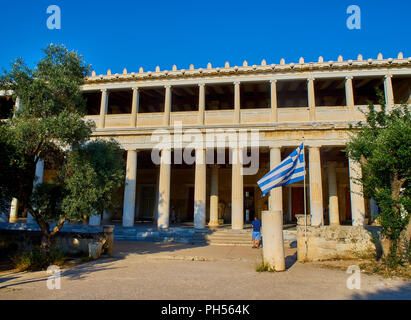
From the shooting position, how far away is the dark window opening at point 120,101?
21.8 metres

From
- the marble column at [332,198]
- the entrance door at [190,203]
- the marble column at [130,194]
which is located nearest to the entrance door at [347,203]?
the marble column at [332,198]

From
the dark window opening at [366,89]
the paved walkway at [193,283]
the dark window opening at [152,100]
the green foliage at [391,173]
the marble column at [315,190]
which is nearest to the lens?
the paved walkway at [193,283]

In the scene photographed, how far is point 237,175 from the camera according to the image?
17.4 meters

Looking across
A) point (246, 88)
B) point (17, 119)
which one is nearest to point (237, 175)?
point (246, 88)

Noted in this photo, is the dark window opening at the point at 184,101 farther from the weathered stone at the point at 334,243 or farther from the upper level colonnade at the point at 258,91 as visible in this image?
the weathered stone at the point at 334,243

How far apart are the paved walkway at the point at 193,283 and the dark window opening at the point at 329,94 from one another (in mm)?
14086

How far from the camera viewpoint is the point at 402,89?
19.1 metres

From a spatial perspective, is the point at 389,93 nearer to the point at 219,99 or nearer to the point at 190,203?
the point at 219,99

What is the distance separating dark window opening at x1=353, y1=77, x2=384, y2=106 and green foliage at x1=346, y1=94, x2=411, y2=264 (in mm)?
11122

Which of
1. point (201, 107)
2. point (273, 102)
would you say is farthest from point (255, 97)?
point (201, 107)

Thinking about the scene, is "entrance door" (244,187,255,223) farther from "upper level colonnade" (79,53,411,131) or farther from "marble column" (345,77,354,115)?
"marble column" (345,77,354,115)

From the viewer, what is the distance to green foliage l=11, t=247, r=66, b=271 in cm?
882
